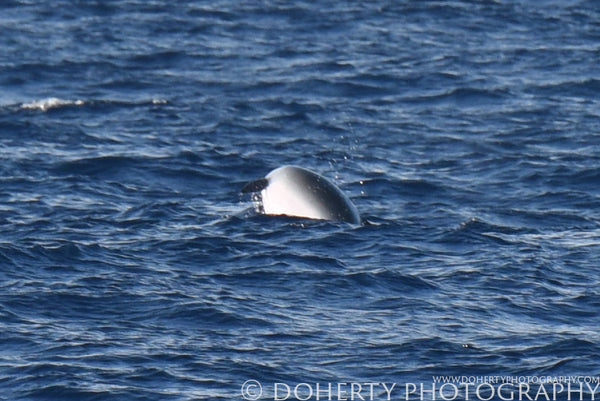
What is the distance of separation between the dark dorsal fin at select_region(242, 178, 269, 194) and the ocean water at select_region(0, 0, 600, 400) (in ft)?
1.96

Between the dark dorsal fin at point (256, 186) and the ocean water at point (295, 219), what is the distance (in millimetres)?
599

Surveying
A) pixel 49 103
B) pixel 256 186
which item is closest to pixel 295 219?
pixel 256 186

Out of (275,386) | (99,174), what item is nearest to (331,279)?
(275,386)

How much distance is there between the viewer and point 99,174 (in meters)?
27.5

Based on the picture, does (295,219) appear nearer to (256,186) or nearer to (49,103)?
(256,186)

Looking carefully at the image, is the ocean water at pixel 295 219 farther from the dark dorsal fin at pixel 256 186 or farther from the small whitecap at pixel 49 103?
the dark dorsal fin at pixel 256 186

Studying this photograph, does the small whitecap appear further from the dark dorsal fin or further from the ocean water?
the dark dorsal fin

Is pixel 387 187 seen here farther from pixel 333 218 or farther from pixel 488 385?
pixel 488 385

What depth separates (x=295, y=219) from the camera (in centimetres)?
2458

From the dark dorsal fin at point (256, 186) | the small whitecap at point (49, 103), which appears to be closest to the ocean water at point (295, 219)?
the small whitecap at point (49, 103)

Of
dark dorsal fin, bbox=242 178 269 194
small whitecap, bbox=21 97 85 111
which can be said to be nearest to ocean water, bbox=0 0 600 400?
small whitecap, bbox=21 97 85 111

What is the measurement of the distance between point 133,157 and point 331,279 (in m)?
8.21

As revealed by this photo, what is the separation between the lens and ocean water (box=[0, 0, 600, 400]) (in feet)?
61.5

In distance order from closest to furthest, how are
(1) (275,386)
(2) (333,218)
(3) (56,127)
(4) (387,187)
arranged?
1. (1) (275,386)
2. (2) (333,218)
3. (4) (387,187)
4. (3) (56,127)
